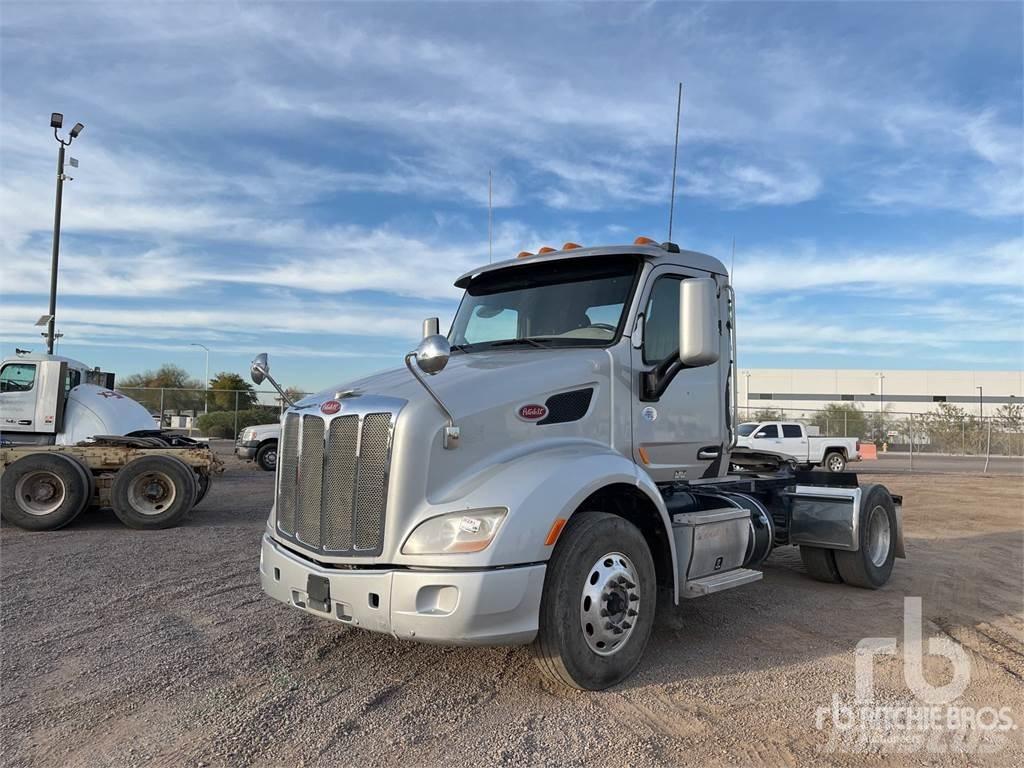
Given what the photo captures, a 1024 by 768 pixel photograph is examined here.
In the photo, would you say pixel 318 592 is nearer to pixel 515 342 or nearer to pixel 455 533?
pixel 455 533

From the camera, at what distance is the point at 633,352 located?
15.8 feet

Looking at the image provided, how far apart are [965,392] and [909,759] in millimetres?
72776

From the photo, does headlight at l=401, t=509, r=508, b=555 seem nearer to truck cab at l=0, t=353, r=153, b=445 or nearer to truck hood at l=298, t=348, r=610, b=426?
truck hood at l=298, t=348, r=610, b=426

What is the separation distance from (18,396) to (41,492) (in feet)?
9.19

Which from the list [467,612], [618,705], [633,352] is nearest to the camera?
[467,612]

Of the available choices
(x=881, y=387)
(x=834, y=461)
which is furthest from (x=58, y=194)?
(x=881, y=387)

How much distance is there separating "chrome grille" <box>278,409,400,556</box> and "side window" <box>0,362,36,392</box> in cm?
962

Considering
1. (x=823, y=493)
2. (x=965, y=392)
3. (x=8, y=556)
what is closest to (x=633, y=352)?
(x=823, y=493)

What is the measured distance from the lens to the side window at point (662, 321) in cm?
498

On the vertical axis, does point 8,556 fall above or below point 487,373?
below

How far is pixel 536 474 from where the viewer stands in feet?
12.5

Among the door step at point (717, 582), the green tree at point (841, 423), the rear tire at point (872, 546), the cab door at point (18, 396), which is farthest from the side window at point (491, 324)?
the green tree at point (841, 423)

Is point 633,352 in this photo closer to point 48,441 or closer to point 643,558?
point 643,558

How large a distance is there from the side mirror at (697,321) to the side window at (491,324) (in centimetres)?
129
